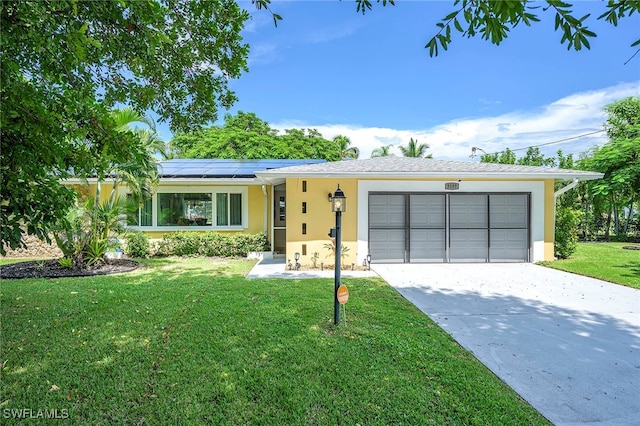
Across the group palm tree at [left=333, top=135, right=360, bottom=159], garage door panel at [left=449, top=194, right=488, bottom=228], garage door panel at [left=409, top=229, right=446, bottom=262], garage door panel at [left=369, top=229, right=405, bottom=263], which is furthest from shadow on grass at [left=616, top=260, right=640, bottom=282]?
palm tree at [left=333, top=135, right=360, bottom=159]

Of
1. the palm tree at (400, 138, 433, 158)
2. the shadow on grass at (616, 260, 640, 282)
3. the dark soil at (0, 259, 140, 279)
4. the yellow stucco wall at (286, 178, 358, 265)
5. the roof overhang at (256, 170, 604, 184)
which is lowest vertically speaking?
the shadow on grass at (616, 260, 640, 282)

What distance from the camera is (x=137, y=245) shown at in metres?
11.4

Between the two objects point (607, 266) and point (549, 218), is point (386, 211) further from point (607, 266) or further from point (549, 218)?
point (607, 266)

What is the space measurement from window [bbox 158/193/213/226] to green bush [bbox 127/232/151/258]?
3.31 feet

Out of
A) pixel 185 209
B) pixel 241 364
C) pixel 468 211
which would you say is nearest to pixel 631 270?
pixel 468 211

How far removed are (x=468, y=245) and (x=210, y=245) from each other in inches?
348

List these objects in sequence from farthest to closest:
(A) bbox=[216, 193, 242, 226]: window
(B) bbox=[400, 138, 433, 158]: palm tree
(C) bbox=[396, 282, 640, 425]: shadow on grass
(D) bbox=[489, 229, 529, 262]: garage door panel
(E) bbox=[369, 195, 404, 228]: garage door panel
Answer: (B) bbox=[400, 138, 433, 158]: palm tree
(A) bbox=[216, 193, 242, 226]: window
(D) bbox=[489, 229, 529, 262]: garage door panel
(E) bbox=[369, 195, 404, 228]: garage door panel
(C) bbox=[396, 282, 640, 425]: shadow on grass

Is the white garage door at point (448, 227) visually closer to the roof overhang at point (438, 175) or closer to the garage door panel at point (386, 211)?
the garage door panel at point (386, 211)

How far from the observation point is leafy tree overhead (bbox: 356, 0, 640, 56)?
154cm

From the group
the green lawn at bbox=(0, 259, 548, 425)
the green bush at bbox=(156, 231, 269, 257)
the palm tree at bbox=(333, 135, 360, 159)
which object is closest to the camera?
the green lawn at bbox=(0, 259, 548, 425)

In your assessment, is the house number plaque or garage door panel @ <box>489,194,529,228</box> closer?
the house number plaque

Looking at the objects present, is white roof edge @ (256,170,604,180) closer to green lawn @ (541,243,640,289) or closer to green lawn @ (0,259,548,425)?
green lawn @ (541,243,640,289)

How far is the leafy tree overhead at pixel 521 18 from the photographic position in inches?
60.7

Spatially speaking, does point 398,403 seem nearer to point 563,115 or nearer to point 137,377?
point 137,377
